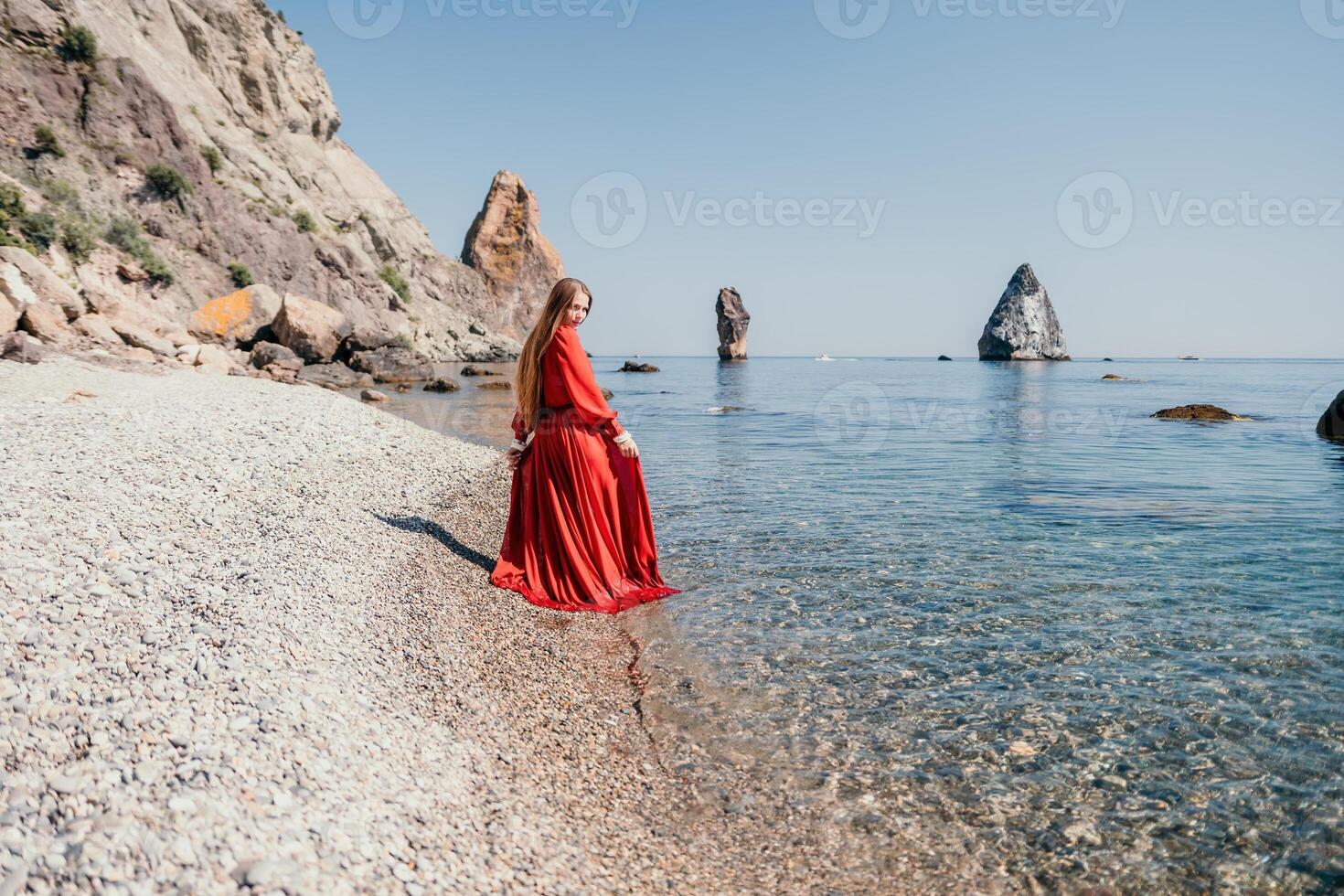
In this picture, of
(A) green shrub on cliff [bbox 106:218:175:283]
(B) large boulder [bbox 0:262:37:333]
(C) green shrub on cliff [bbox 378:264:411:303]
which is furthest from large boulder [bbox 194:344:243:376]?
(C) green shrub on cliff [bbox 378:264:411:303]

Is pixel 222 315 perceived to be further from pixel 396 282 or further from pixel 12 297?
pixel 396 282

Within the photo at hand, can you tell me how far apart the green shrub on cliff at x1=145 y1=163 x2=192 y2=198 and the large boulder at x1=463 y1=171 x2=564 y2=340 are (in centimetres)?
6737

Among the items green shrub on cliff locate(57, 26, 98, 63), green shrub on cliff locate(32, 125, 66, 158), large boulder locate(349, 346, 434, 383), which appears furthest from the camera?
green shrub on cliff locate(57, 26, 98, 63)

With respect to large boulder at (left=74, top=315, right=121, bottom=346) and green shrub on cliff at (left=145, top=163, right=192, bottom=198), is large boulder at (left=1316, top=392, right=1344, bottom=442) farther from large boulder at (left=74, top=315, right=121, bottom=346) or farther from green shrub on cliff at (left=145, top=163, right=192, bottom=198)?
green shrub on cliff at (left=145, top=163, right=192, bottom=198)

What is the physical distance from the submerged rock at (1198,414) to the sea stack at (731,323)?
7523cm

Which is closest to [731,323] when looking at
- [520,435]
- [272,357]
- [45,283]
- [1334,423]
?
[272,357]

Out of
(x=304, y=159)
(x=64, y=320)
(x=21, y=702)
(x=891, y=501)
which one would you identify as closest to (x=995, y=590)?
(x=891, y=501)

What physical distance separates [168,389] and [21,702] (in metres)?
11.4

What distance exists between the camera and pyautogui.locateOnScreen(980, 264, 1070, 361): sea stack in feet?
388

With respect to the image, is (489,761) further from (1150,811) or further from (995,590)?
(995,590)

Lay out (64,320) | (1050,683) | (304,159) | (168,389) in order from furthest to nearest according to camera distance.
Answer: (304,159)
(64,320)
(168,389)
(1050,683)

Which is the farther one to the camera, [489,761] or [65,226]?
[65,226]

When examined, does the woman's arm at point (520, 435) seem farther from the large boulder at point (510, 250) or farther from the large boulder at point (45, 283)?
the large boulder at point (510, 250)

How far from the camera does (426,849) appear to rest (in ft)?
9.46
